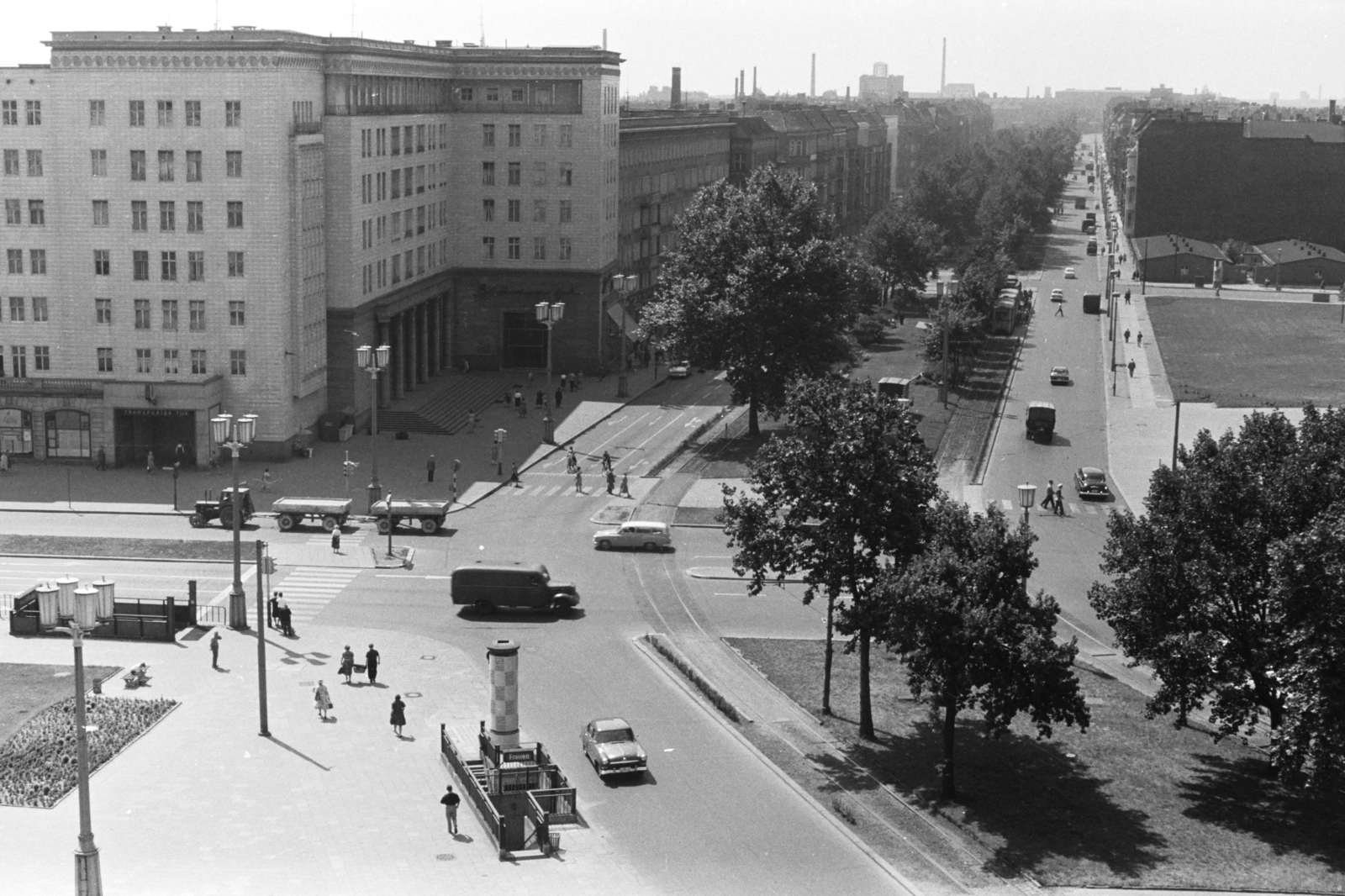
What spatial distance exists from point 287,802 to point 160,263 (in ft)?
167

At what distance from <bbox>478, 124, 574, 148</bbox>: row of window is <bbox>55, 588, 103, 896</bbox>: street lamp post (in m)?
86.2

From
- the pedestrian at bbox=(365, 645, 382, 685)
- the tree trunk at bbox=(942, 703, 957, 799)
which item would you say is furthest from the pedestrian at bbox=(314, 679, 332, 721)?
the tree trunk at bbox=(942, 703, 957, 799)

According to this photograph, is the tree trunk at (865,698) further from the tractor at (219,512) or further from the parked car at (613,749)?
the tractor at (219,512)

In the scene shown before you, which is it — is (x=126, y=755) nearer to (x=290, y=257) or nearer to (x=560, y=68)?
(x=290, y=257)

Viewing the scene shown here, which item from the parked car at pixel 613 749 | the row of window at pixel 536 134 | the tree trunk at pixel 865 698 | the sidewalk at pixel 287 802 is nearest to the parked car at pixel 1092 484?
the tree trunk at pixel 865 698

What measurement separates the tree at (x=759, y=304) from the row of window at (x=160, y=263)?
26295mm

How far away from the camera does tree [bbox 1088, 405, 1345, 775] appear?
47406 mm

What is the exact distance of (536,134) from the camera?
120125 mm

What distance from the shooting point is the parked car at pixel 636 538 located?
77.7m

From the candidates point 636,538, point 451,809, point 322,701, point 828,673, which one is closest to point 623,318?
point 636,538

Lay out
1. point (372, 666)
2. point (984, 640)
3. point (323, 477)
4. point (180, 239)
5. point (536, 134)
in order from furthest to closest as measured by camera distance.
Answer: point (536, 134)
point (180, 239)
point (323, 477)
point (372, 666)
point (984, 640)

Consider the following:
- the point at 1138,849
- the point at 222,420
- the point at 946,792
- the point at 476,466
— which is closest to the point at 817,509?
the point at 946,792

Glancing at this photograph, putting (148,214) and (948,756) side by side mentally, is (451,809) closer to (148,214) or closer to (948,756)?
(948,756)

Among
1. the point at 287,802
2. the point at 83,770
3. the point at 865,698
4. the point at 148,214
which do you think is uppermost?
the point at 148,214
